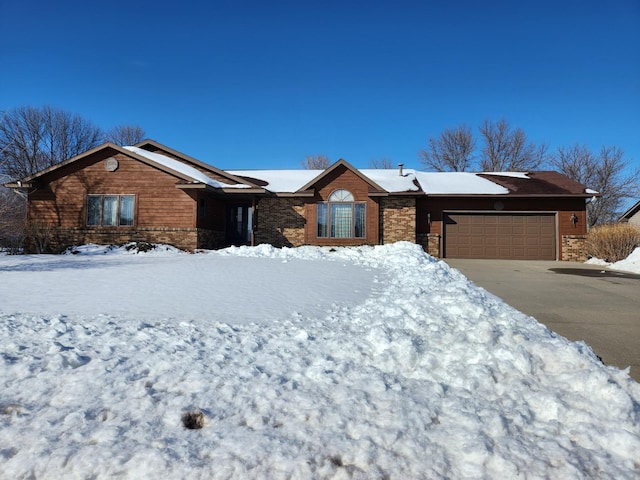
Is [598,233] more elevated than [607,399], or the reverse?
Answer: [598,233]

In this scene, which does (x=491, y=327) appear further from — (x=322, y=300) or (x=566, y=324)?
(x=322, y=300)

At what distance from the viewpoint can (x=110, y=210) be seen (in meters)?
14.3

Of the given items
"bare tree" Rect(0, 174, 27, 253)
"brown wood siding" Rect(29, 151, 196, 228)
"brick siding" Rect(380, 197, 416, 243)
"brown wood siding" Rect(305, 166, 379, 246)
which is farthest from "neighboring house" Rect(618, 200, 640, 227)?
"bare tree" Rect(0, 174, 27, 253)

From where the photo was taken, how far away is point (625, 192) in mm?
28484

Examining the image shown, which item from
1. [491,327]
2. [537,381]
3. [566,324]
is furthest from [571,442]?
[566,324]

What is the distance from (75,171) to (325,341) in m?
15.5

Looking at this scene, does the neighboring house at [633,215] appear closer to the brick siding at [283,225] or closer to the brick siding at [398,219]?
the brick siding at [398,219]

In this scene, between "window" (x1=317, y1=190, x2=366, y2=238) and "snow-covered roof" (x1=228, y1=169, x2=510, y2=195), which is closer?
"window" (x1=317, y1=190, x2=366, y2=238)

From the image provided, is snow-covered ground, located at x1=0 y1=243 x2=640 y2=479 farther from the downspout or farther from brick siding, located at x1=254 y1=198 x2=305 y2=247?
brick siding, located at x1=254 y1=198 x2=305 y2=247

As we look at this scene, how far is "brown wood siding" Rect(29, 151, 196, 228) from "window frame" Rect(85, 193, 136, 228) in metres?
0.15

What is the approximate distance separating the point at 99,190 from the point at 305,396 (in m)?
15.4

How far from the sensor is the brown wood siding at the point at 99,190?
14.1 metres

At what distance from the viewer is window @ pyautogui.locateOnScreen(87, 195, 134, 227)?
46.6 feet

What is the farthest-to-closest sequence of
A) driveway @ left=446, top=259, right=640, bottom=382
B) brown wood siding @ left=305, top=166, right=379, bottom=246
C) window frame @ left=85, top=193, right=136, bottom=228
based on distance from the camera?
brown wood siding @ left=305, top=166, right=379, bottom=246 → window frame @ left=85, top=193, right=136, bottom=228 → driveway @ left=446, top=259, right=640, bottom=382
